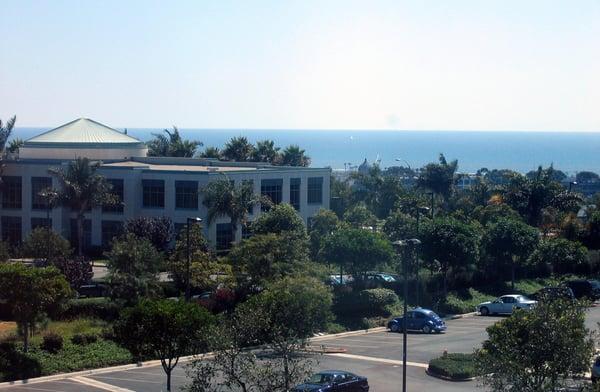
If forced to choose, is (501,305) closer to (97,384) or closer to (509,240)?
(509,240)

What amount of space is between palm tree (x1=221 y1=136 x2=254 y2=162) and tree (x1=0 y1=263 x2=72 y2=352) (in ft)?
163

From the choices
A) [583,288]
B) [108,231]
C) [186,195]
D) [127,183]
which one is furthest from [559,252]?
[108,231]

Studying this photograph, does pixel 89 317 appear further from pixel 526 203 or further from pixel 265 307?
pixel 526 203

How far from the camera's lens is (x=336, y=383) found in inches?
1198

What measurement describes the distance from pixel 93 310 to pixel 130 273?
97.4 inches

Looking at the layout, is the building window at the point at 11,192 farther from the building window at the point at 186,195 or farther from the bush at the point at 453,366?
the bush at the point at 453,366

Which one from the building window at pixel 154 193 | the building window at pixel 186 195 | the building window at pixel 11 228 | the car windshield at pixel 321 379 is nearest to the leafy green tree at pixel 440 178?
the building window at pixel 186 195

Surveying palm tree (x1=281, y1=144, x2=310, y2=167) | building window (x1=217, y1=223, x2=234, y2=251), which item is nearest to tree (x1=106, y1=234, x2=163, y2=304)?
building window (x1=217, y1=223, x2=234, y2=251)

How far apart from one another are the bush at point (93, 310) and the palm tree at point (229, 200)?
1540 centimetres

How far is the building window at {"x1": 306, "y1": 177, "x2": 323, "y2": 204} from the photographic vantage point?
247 feet

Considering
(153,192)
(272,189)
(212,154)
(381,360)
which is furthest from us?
(212,154)

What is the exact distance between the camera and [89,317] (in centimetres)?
4366

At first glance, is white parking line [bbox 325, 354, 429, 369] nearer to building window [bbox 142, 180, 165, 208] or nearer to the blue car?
the blue car

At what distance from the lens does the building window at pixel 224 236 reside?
6625 cm
